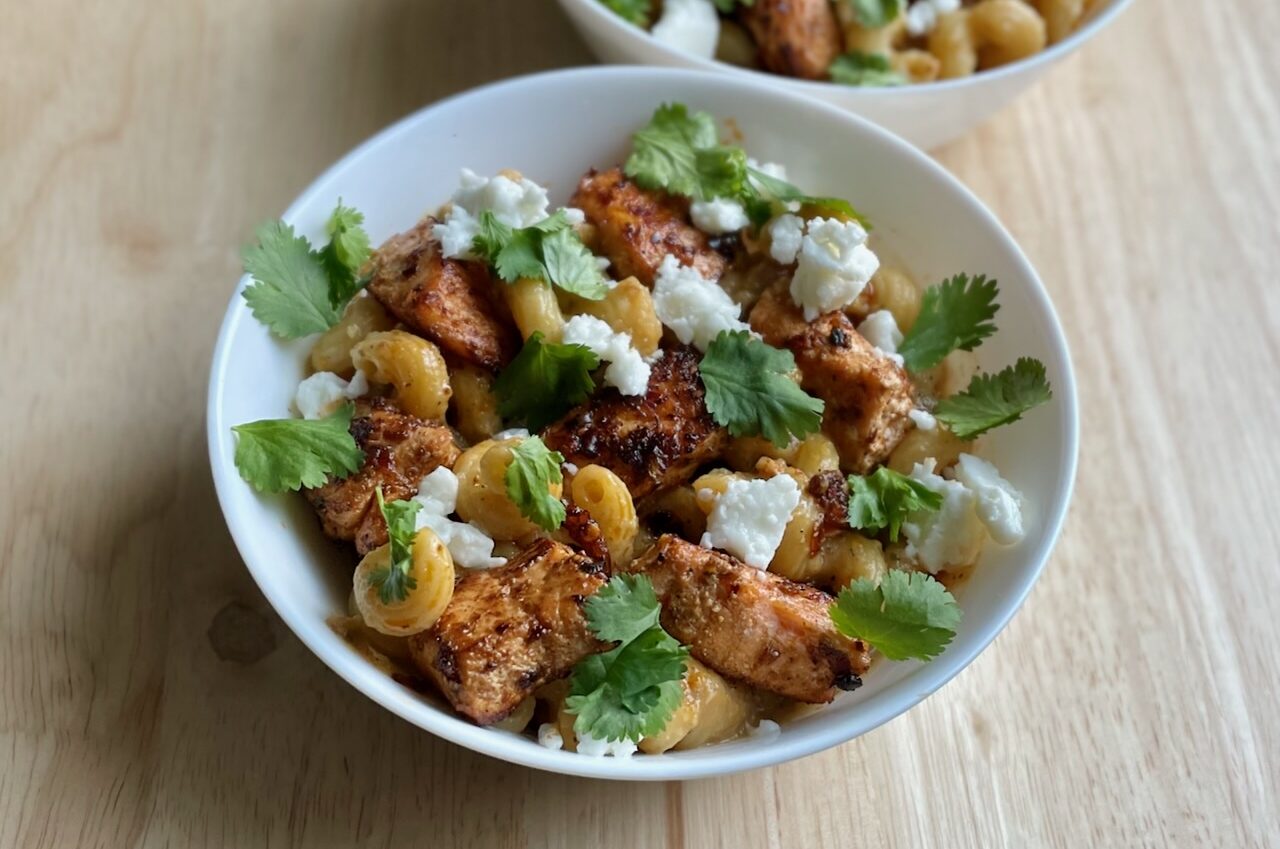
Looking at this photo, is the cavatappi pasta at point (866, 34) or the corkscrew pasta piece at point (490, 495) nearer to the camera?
the corkscrew pasta piece at point (490, 495)

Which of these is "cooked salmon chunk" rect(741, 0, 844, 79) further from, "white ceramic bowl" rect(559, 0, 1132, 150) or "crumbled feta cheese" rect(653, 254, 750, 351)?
"crumbled feta cheese" rect(653, 254, 750, 351)

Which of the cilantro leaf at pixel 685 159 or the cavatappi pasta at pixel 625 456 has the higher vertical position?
the cilantro leaf at pixel 685 159

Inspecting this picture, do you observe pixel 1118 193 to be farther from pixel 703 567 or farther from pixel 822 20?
pixel 703 567

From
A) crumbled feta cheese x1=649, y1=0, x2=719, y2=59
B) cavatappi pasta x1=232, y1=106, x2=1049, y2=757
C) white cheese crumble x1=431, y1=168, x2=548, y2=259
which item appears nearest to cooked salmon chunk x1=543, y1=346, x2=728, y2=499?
cavatappi pasta x1=232, y1=106, x2=1049, y2=757

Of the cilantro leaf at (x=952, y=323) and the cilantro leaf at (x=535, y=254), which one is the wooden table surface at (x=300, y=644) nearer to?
the cilantro leaf at (x=952, y=323)

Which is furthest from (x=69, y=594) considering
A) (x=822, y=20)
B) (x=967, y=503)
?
(x=822, y=20)

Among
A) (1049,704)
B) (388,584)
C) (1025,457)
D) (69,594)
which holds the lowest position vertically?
(1049,704)

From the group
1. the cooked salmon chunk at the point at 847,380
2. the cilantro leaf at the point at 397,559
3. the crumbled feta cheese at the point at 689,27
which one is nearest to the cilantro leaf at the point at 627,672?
the cilantro leaf at the point at 397,559
